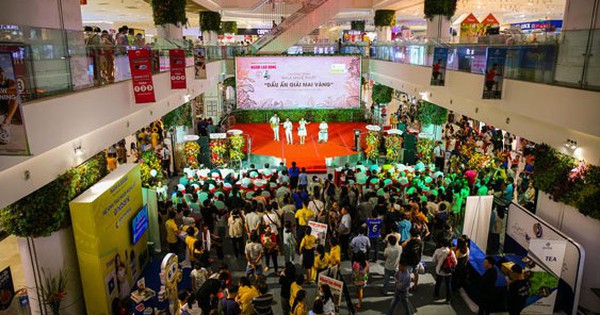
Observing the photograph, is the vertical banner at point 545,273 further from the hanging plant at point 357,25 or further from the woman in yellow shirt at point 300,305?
the hanging plant at point 357,25

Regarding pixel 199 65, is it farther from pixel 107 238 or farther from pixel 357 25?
pixel 357 25

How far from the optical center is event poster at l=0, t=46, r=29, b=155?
5121 mm

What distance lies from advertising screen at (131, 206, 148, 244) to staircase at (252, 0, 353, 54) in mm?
15518

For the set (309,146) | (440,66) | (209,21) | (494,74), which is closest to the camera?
(494,74)

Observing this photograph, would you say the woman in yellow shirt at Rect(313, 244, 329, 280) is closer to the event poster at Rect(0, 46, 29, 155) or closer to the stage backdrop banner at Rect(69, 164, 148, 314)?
the stage backdrop banner at Rect(69, 164, 148, 314)

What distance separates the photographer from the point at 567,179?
8414 millimetres

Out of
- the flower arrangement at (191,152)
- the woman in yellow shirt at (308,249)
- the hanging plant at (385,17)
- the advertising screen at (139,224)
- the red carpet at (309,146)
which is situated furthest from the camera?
the hanging plant at (385,17)

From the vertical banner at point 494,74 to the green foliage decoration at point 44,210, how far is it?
29.1ft

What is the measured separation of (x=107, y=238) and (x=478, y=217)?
311 inches

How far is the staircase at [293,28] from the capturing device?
23.7 metres

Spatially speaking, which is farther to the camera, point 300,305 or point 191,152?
point 191,152

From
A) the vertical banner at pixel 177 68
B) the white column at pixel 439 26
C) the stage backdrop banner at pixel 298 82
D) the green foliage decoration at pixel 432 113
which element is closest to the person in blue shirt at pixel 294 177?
the vertical banner at pixel 177 68

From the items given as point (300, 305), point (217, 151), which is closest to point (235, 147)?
point (217, 151)

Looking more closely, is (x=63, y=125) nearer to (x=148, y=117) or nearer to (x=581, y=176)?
(x=148, y=117)
